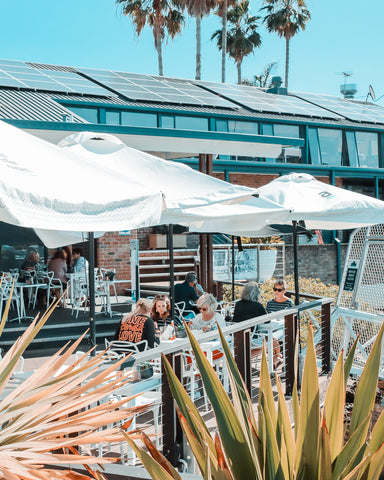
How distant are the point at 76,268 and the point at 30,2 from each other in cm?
3903

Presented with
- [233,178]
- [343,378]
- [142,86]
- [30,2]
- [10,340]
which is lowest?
[10,340]

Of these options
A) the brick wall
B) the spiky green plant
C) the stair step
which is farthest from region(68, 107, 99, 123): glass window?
the spiky green plant

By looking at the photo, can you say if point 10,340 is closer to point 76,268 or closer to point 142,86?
point 76,268

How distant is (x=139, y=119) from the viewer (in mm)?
19062

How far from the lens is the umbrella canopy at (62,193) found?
13.0 feet

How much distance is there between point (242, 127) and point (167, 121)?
307 centimetres

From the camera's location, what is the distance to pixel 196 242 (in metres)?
19.6

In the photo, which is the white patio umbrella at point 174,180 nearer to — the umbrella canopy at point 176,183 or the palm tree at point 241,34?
the umbrella canopy at point 176,183

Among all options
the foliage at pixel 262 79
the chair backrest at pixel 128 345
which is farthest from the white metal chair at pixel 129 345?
the foliage at pixel 262 79

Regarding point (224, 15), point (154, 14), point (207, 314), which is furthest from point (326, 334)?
point (224, 15)

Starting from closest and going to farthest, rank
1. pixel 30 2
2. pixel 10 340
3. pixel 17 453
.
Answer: pixel 17 453 < pixel 10 340 < pixel 30 2

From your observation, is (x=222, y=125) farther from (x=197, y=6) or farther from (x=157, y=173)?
(x=197, y=6)

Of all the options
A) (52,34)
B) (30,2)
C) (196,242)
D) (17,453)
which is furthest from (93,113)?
(52,34)

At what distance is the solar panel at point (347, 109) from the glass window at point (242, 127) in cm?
524
